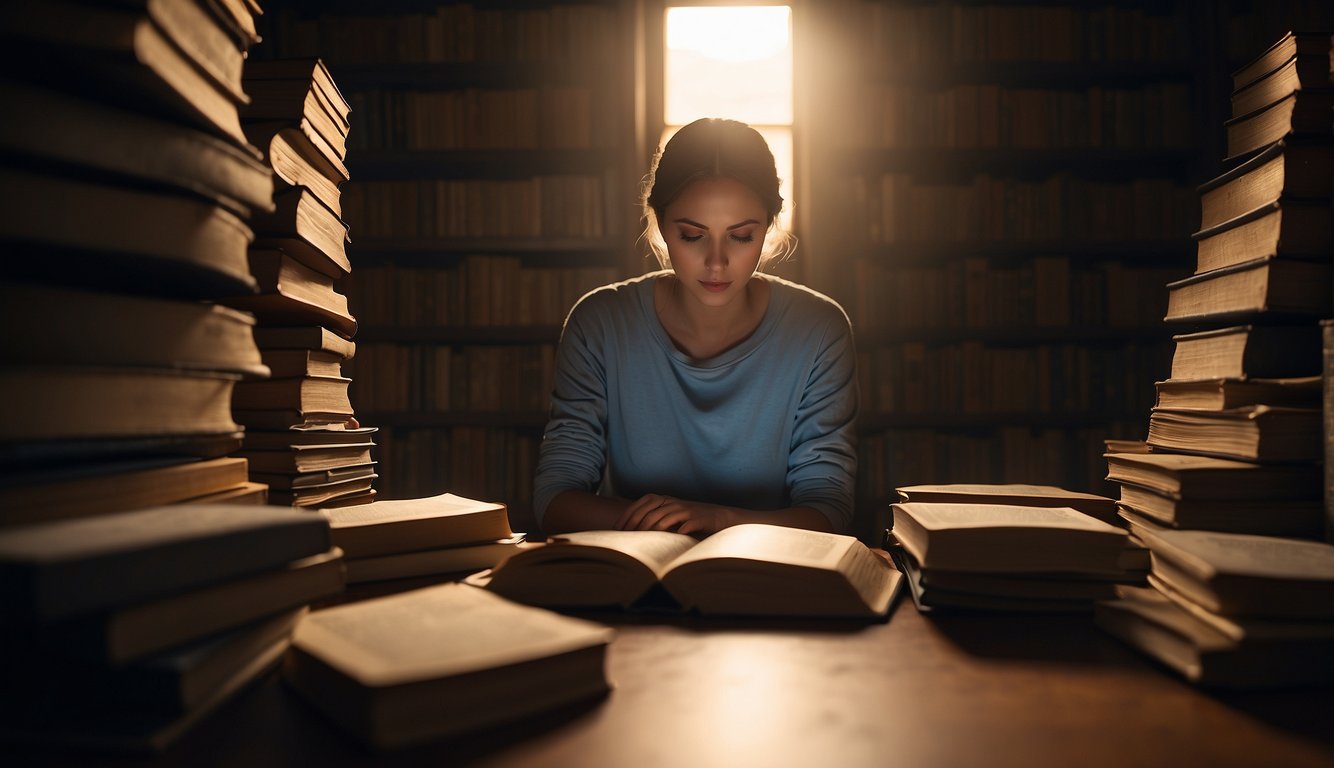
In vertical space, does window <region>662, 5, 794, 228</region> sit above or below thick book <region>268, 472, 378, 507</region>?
above

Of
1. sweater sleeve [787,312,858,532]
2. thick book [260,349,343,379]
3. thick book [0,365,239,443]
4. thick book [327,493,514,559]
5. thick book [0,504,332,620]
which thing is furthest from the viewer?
sweater sleeve [787,312,858,532]

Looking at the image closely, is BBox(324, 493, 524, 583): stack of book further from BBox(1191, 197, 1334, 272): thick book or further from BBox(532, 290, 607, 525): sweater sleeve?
BBox(1191, 197, 1334, 272): thick book

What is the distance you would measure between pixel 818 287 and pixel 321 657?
7.69 ft

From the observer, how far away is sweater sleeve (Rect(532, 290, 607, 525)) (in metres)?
1.42

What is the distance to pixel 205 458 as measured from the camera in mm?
680

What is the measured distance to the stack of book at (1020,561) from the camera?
68cm

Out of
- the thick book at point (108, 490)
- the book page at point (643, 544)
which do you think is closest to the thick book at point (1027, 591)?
the book page at point (643, 544)

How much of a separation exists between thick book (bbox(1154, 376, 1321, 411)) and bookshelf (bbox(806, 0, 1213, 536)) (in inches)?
69.0

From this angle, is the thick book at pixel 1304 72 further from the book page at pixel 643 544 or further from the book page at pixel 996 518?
the book page at pixel 643 544

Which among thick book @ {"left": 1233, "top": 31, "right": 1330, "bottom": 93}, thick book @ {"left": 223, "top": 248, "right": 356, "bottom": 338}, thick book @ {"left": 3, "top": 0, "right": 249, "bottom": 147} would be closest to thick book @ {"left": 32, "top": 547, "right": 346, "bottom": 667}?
thick book @ {"left": 3, "top": 0, "right": 249, "bottom": 147}

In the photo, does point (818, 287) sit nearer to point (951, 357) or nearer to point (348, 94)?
→ point (951, 357)

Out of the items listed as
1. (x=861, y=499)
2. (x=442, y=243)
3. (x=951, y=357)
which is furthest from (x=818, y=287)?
(x=442, y=243)

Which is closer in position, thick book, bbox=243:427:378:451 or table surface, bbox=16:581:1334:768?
table surface, bbox=16:581:1334:768

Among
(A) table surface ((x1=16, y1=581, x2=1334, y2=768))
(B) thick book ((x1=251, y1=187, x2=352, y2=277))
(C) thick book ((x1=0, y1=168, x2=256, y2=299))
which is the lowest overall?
(A) table surface ((x1=16, y1=581, x2=1334, y2=768))
